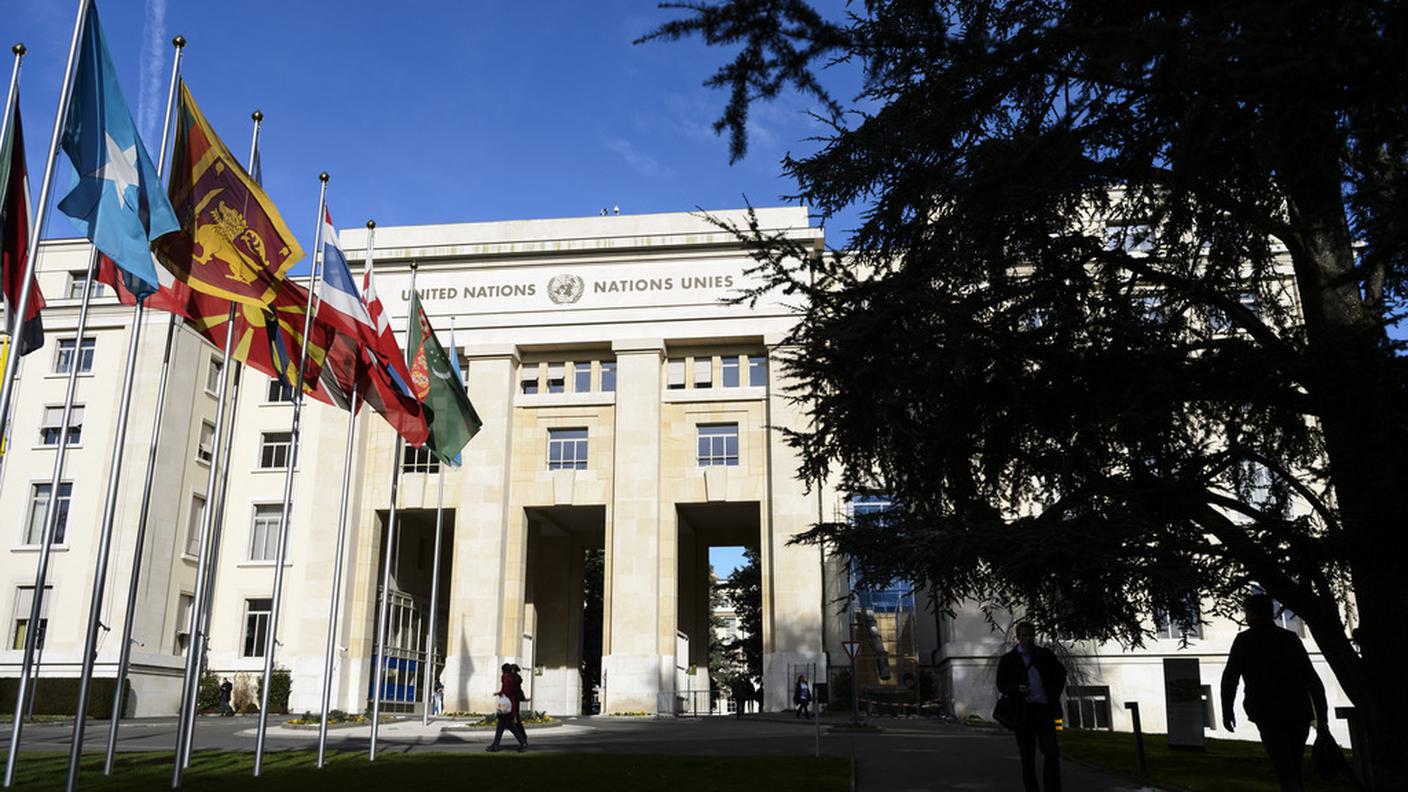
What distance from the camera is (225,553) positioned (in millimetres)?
41875

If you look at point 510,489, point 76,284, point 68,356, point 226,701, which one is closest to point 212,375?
point 68,356

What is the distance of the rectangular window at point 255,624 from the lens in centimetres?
4062

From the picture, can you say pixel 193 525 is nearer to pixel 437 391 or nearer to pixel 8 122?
pixel 437 391

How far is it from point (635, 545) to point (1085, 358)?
30.4 meters

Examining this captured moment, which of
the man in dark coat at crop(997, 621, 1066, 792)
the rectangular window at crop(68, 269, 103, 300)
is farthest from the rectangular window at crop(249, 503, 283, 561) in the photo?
the man in dark coat at crop(997, 621, 1066, 792)

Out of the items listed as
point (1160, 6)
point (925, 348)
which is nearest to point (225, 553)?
point (925, 348)

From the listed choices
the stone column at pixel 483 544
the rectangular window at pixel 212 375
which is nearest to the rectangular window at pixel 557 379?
the stone column at pixel 483 544

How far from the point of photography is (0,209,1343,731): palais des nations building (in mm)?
37594

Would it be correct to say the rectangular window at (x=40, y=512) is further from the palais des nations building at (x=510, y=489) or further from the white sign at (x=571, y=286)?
the white sign at (x=571, y=286)

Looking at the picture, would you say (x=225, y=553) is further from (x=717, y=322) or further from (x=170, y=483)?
(x=717, y=322)

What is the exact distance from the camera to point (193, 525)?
4125 centimetres

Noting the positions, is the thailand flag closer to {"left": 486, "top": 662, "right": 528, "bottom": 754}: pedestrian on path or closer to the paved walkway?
{"left": 486, "top": 662, "right": 528, "bottom": 754}: pedestrian on path

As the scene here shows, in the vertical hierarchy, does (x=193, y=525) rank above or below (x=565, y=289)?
below

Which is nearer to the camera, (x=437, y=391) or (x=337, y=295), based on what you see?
(x=337, y=295)
